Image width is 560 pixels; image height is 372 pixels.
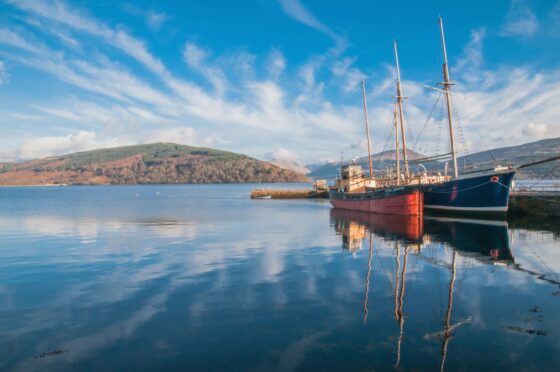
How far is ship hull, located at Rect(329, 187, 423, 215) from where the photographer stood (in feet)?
157

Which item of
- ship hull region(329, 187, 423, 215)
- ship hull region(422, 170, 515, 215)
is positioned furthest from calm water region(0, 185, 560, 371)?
ship hull region(329, 187, 423, 215)

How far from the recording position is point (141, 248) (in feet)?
92.2

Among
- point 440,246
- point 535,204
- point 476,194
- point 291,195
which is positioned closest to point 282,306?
point 440,246

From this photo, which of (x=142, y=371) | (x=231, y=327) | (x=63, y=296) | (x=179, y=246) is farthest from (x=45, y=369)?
(x=179, y=246)

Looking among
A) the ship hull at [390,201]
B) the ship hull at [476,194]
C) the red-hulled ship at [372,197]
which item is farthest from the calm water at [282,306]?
the red-hulled ship at [372,197]

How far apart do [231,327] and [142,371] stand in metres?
3.37

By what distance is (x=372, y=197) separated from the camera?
55312mm

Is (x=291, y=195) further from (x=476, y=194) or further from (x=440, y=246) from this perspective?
(x=440, y=246)

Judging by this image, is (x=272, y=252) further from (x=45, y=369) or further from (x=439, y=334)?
(x=45, y=369)

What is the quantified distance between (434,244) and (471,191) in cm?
2051

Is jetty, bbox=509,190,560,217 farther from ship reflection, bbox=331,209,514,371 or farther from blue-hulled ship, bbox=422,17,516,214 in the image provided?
ship reflection, bbox=331,209,514,371

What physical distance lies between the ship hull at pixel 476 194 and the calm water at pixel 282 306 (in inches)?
569

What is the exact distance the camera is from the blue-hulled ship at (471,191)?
4306 cm

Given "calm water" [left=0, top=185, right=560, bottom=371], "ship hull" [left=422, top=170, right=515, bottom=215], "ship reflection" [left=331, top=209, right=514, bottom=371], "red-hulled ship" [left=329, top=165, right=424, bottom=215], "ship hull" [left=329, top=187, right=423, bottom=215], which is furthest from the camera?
"red-hulled ship" [left=329, top=165, right=424, bottom=215]
